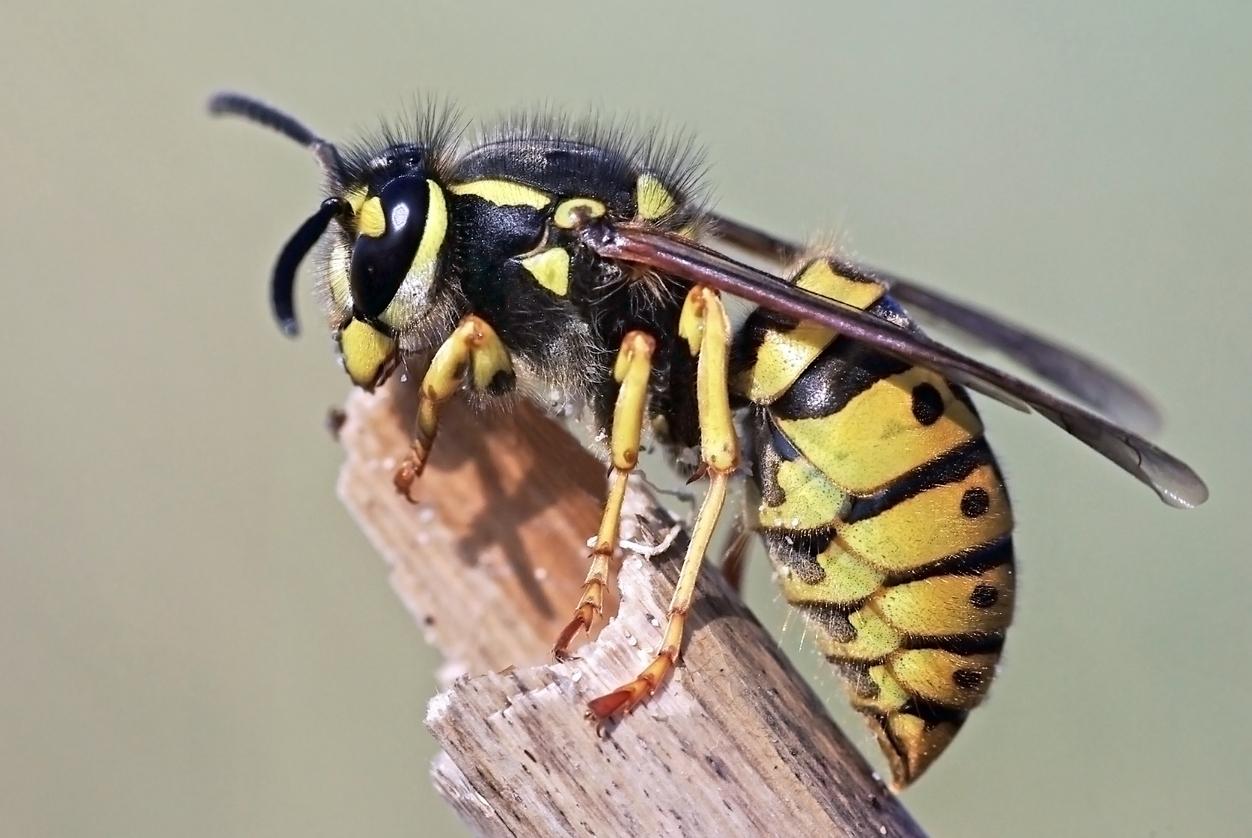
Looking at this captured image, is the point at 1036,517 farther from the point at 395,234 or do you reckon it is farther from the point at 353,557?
the point at 395,234

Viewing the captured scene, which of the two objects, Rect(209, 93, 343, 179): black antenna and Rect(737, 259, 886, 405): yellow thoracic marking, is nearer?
Rect(737, 259, 886, 405): yellow thoracic marking

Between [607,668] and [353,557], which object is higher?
[353,557]

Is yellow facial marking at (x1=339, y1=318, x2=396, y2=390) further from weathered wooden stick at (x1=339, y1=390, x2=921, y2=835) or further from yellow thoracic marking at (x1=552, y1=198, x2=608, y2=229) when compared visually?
weathered wooden stick at (x1=339, y1=390, x2=921, y2=835)

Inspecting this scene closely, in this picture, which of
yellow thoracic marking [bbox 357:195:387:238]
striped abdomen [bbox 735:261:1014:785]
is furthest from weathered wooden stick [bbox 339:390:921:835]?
yellow thoracic marking [bbox 357:195:387:238]

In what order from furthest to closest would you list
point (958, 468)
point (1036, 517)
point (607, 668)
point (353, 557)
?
point (353, 557) → point (1036, 517) → point (958, 468) → point (607, 668)

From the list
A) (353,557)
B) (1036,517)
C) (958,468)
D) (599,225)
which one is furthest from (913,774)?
(353,557)

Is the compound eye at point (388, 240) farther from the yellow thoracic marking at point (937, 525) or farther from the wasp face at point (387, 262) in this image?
the yellow thoracic marking at point (937, 525)

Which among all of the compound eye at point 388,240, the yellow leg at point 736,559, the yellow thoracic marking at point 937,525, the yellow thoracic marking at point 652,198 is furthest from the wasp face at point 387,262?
the yellow thoracic marking at point 937,525
